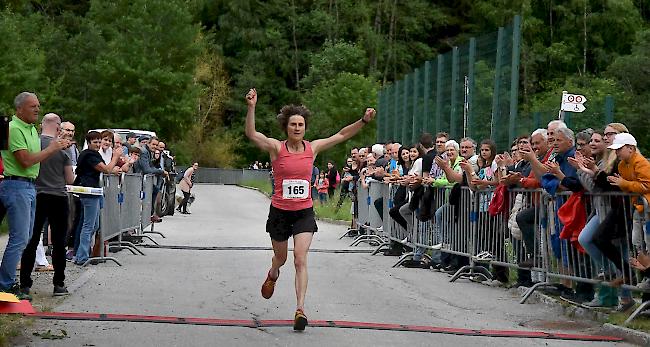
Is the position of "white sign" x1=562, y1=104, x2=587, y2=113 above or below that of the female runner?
above

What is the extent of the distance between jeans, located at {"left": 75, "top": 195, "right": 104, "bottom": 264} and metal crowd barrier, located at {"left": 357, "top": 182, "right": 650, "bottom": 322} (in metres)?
4.37

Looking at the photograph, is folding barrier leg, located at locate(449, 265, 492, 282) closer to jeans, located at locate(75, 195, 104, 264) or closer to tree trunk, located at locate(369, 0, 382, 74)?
jeans, located at locate(75, 195, 104, 264)

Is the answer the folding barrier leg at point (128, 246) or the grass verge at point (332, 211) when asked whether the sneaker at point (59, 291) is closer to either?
the folding barrier leg at point (128, 246)

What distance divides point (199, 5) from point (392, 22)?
1468cm

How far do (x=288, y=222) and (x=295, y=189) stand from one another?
13.2 inches

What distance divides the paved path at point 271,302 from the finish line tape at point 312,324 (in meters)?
0.17

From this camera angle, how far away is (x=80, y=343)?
9492mm

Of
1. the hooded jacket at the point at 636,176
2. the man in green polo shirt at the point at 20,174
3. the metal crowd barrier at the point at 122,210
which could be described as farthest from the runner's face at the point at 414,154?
the man in green polo shirt at the point at 20,174

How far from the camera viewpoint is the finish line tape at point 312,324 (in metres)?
10.8

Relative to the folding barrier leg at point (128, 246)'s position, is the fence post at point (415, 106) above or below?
above

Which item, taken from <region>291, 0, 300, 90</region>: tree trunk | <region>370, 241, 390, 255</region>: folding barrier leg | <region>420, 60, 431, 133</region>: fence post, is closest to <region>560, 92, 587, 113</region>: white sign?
<region>370, 241, 390, 255</region>: folding barrier leg

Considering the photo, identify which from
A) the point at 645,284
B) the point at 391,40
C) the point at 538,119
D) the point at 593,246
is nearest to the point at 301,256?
the point at 593,246

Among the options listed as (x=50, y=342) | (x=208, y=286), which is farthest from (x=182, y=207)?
(x=50, y=342)

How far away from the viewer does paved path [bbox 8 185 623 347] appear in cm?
1016
